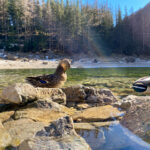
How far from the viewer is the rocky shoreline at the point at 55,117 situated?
5.06 feet

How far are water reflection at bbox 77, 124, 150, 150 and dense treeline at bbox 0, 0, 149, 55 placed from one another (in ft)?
126

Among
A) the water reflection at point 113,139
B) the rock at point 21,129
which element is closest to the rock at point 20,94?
the rock at point 21,129

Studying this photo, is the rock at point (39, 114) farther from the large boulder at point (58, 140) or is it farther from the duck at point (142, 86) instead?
the duck at point (142, 86)

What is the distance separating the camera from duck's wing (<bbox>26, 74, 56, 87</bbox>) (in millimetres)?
4102

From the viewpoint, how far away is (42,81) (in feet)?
13.5

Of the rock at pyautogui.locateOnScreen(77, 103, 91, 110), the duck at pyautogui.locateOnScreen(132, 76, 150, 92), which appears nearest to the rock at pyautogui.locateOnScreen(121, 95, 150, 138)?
the duck at pyautogui.locateOnScreen(132, 76, 150, 92)

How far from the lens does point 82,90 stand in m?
4.02

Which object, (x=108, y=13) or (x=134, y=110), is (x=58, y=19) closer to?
(x=108, y=13)

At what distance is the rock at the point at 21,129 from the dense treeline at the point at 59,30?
125 feet

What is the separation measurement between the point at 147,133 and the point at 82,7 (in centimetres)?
5322

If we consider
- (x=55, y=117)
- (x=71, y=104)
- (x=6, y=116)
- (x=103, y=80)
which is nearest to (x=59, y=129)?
(x=55, y=117)

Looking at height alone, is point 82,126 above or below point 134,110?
below

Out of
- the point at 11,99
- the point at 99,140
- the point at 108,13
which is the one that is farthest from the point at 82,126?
the point at 108,13

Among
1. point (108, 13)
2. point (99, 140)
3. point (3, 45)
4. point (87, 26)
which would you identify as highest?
point (108, 13)
